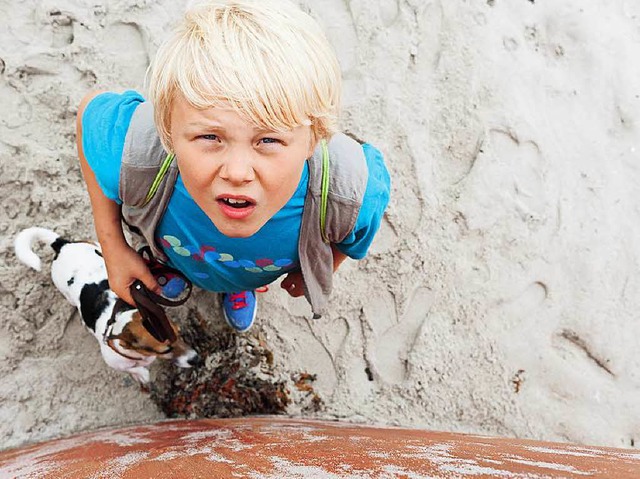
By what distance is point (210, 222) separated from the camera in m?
1.58

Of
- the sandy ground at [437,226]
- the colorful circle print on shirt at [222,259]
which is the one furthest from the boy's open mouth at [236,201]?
the sandy ground at [437,226]

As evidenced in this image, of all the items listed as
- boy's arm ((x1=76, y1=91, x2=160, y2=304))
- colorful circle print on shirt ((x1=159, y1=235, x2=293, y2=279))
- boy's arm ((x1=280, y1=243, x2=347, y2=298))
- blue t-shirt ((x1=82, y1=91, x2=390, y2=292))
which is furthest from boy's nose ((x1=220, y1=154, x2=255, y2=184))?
boy's arm ((x1=76, y1=91, x2=160, y2=304))

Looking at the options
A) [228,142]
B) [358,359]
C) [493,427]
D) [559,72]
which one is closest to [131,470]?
[228,142]

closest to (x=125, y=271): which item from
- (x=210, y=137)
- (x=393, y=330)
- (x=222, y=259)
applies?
(x=222, y=259)

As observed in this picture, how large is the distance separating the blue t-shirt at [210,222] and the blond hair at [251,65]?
30 cm

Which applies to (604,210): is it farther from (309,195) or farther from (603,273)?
(309,195)

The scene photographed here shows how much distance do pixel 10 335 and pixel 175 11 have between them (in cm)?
148

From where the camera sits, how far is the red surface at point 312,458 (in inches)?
→ 46.1

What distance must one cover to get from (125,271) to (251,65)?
96cm

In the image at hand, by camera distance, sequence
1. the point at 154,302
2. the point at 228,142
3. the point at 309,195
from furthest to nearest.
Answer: the point at 154,302 → the point at 309,195 → the point at 228,142

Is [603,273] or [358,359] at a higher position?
[603,273]

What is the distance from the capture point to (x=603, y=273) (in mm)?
2588

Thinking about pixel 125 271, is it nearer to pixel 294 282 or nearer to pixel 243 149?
pixel 294 282

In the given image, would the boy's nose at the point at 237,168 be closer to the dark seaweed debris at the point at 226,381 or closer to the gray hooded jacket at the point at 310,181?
the gray hooded jacket at the point at 310,181
